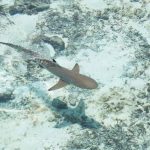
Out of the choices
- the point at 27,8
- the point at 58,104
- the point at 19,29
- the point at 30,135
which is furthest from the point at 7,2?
the point at 30,135

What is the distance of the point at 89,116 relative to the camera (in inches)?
323

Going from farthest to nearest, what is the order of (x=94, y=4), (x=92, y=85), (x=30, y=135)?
1. (x=94, y=4)
2. (x=30, y=135)
3. (x=92, y=85)

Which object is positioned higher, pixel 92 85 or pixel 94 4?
pixel 92 85

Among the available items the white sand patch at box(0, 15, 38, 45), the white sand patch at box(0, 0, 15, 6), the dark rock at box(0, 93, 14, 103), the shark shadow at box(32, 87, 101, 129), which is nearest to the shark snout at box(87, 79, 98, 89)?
the shark shadow at box(32, 87, 101, 129)

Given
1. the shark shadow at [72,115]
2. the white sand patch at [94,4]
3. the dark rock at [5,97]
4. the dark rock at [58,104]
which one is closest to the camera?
the shark shadow at [72,115]

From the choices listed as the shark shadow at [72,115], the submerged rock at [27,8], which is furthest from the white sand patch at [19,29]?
the shark shadow at [72,115]

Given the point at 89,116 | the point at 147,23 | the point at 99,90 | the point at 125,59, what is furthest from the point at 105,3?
the point at 89,116

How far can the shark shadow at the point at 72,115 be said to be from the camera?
26.5 ft

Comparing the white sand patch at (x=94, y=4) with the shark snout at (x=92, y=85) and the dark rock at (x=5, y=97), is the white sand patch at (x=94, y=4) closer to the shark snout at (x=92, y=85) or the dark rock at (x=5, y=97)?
the dark rock at (x=5, y=97)

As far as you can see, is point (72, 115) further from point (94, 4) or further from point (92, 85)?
point (94, 4)

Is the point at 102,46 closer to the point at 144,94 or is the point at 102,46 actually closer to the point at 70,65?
the point at 70,65

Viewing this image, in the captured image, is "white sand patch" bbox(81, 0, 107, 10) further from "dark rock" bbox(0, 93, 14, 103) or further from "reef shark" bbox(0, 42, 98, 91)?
"dark rock" bbox(0, 93, 14, 103)

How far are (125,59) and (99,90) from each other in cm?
123

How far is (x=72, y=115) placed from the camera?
821 centimetres
